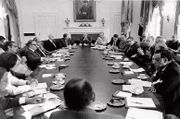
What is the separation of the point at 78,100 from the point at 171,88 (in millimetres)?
1754

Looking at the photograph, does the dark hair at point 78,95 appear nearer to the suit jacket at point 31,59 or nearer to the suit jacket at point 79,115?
the suit jacket at point 79,115

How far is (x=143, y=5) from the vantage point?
10141 millimetres

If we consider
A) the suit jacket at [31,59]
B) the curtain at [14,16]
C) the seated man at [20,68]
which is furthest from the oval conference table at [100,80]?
the curtain at [14,16]

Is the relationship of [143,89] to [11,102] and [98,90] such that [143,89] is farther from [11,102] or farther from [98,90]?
[11,102]

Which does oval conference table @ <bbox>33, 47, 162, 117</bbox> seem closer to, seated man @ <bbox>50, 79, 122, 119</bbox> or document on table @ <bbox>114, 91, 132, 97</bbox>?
document on table @ <bbox>114, 91, 132, 97</bbox>

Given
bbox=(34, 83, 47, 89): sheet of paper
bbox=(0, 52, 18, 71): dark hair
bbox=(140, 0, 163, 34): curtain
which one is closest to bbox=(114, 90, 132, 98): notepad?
bbox=(34, 83, 47, 89): sheet of paper

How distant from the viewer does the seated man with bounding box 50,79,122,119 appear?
1.22m

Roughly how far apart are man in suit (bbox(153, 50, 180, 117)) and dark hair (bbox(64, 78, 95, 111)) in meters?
1.36

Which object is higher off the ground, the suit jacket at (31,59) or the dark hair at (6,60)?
the dark hair at (6,60)

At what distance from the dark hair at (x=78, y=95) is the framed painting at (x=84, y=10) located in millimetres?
9862

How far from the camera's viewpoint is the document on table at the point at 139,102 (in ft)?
6.71

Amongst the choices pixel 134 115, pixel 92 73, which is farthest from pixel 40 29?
pixel 134 115

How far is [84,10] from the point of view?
1076 cm

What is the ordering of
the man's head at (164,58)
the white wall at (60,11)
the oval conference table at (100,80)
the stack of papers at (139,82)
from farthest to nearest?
the white wall at (60,11)
the man's head at (164,58)
the stack of papers at (139,82)
the oval conference table at (100,80)
